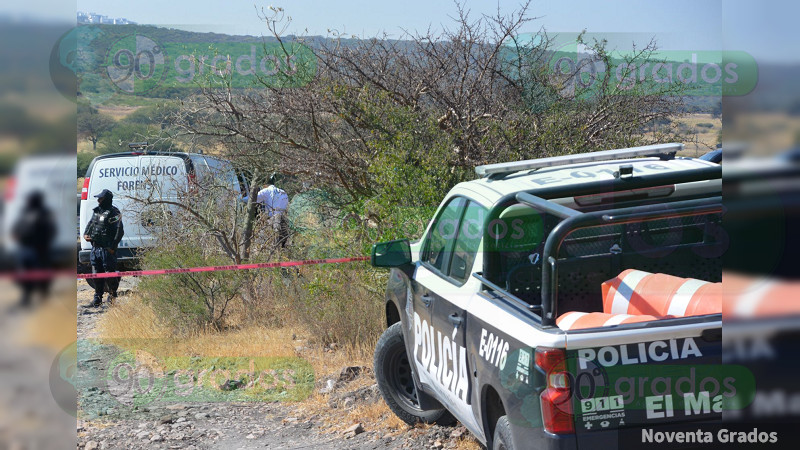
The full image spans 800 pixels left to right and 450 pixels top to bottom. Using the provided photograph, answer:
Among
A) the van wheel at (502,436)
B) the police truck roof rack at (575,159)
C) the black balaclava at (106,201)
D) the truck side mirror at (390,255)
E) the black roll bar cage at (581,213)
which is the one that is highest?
the police truck roof rack at (575,159)

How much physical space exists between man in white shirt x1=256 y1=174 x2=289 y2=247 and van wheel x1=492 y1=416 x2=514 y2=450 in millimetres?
6801

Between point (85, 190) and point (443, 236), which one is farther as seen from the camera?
point (85, 190)

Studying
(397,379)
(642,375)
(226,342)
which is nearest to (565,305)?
(642,375)

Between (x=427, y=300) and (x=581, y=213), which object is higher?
(x=581, y=213)

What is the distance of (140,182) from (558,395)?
30.6 feet

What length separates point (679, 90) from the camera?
1013 centimetres

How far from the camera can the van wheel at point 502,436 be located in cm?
345

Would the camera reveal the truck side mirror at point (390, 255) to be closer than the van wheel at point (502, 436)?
No

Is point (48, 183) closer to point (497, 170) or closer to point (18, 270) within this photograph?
point (18, 270)

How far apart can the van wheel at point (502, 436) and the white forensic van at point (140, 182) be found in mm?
7252

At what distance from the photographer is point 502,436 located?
139 inches

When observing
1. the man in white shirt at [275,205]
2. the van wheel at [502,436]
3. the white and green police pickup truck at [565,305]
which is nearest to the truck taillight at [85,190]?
the man in white shirt at [275,205]

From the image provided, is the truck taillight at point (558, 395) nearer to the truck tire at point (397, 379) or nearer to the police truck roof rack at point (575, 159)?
the police truck roof rack at point (575, 159)

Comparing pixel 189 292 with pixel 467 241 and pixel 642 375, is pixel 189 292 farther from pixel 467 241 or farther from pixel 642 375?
pixel 642 375
